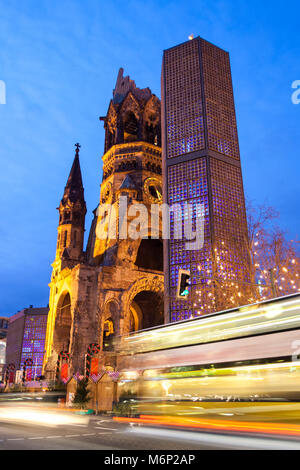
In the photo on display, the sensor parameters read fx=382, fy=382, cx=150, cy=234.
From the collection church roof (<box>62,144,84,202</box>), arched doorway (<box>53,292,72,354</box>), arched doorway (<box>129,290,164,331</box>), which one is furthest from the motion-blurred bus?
church roof (<box>62,144,84,202</box>)

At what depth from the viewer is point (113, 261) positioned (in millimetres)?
41406

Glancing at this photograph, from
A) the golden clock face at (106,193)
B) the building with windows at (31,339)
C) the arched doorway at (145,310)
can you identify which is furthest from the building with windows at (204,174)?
the building with windows at (31,339)

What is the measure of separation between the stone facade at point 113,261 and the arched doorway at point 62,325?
1 cm

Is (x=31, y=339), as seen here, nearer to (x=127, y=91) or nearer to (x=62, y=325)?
(x=62, y=325)

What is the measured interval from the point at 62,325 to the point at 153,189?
20822mm

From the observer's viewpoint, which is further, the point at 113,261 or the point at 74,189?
the point at 74,189

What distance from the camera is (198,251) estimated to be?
1161 inches

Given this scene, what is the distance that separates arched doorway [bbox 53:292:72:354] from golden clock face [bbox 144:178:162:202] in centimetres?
1623

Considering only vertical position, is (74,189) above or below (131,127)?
below

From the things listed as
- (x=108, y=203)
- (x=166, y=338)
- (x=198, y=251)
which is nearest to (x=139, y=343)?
(x=166, y=338)

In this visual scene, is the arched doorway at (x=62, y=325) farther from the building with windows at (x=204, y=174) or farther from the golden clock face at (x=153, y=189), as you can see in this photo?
the building with windows at (x=204, y=174)

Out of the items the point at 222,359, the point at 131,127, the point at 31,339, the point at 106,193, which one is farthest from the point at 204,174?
the point at 31,339

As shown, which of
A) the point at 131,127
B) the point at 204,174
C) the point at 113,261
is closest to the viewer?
the point at 204,174
